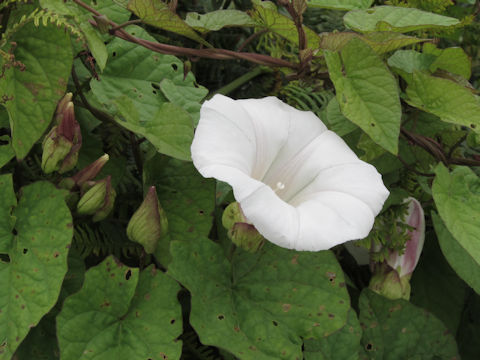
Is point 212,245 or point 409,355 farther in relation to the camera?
point 409,355

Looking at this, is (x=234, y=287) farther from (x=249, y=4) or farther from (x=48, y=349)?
(x=249, y=4)

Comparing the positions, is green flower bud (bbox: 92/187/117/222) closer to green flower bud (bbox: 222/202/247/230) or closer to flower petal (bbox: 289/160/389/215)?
green flower bud (bbox: 222/202/247/230)

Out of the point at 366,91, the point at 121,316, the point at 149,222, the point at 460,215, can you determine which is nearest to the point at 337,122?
the point at 366,91

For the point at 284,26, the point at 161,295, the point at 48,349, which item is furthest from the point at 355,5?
the point at 48,349

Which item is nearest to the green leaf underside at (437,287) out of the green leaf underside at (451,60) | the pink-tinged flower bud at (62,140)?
the green leaf underside at (451,60)

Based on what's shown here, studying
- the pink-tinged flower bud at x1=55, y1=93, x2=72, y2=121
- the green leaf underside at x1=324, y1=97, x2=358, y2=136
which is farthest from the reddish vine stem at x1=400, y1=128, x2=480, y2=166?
the pink-tinged flower bud at x1=55, y1=93, x2=72, y2=121

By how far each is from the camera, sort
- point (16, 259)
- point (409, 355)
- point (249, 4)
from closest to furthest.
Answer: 1. point (16, 259)
2. point (409, 355)
3. point (249, 4)

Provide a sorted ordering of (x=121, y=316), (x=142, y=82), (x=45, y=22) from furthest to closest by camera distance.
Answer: (x=142, y=82)
(x=121, y=316)
(x=45, y=22)

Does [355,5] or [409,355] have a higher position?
[355,5]

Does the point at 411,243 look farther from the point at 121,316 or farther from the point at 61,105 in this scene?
the point at 61,105
